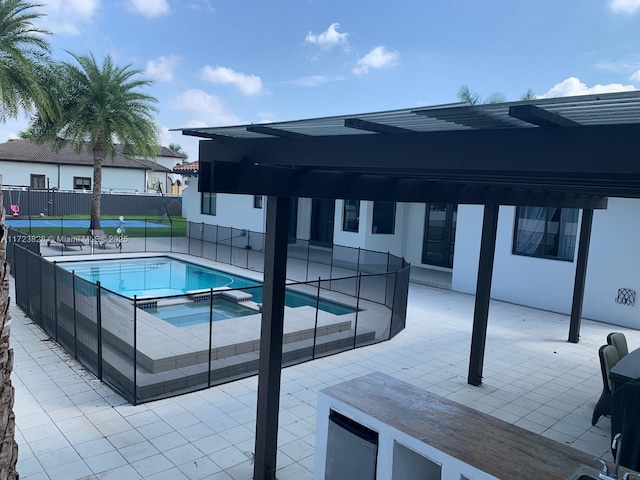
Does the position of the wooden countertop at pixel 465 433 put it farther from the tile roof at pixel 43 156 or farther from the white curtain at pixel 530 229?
the tile roof at pixel 43 156

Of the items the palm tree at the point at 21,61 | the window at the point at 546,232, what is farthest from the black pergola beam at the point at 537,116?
the palm tree at the point at 21,61

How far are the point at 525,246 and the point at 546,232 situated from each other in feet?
2.14

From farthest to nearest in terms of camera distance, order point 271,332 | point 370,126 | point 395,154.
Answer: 1. point 271,332
2. point 395,154
3. point 370,126

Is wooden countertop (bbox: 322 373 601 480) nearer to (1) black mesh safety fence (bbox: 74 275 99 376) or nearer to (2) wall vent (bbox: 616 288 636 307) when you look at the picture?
(1) black mesh safety fence (bbox: 74 275 99 376)

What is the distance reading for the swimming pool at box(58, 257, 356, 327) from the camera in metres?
10.9

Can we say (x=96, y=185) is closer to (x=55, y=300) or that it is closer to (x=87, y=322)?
(x=55, y=300)

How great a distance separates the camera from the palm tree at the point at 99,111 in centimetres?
1833

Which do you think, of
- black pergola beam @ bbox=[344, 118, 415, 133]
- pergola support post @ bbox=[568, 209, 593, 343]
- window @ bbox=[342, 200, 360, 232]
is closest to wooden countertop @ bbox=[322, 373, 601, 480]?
black pergola beam @ bbox=[344, 118, 415, 133]

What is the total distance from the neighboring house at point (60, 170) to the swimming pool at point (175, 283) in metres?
17.7

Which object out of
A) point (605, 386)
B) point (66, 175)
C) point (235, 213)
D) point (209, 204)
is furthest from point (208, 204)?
point (605, 386)

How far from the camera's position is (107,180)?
3819cm

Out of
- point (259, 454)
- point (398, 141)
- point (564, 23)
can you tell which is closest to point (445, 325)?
point (259, 454)

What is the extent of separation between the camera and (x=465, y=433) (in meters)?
3.58

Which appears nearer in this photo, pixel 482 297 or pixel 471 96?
pixel 482 297
